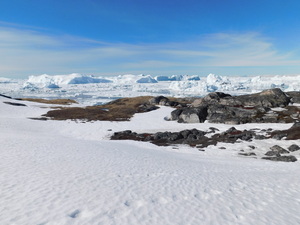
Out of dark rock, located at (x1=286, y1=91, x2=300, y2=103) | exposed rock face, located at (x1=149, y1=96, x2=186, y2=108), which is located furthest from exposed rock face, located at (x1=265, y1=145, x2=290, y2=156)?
exposed rock face, located at (x1=149, y1=96, x2=186, y2=108)

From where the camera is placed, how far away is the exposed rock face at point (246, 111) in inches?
1594

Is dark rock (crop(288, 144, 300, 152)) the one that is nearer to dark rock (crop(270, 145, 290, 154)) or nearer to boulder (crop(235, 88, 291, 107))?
dark rock (crop(270, 145, 290, 154))

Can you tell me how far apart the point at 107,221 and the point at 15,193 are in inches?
191

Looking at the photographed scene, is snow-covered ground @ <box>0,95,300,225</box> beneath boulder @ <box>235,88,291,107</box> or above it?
beneath

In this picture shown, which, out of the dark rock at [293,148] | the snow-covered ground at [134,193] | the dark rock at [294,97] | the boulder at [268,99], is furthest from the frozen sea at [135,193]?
the dark rock at [294,97]

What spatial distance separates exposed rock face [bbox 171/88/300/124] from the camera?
4049cm

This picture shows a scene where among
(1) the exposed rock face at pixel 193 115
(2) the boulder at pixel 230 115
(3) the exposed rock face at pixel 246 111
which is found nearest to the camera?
(3) the exposed rock face at pixel 246 111

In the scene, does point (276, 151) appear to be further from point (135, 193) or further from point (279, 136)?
point (135, 193)

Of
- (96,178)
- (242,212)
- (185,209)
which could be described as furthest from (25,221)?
(242,212)

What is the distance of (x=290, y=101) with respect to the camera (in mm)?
50531

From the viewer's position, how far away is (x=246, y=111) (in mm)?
43688

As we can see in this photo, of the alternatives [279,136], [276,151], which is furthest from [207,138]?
[276,151]

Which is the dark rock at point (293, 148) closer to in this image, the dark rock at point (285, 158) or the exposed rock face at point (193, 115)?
the dark rock at point (285, 158)

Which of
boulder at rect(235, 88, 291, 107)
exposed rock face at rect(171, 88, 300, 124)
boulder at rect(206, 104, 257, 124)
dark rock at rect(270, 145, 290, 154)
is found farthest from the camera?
boulder at rect(235, 88, 291, 107)
